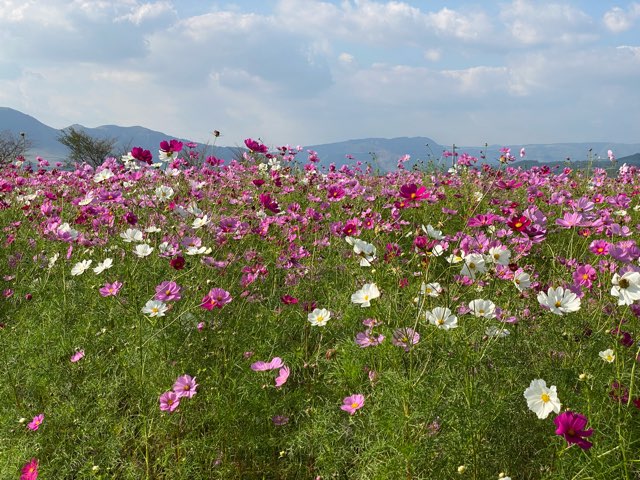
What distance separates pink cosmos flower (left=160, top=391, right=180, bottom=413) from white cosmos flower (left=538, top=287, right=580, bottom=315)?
4.52ft

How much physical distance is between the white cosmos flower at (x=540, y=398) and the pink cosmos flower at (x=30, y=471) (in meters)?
1.54

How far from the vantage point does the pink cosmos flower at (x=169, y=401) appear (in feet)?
5.75

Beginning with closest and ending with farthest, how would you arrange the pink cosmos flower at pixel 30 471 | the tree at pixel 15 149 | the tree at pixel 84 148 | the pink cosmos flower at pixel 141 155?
1. the pink cosmos flower at pixel 30 471
2. the pink cosmos flower at pixel 141 155
3. the tree at pixel 15 149
4. the tree at pixel 84 148

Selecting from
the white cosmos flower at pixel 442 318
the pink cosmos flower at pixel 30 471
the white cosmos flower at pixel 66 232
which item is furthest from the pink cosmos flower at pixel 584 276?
the white cosmos flower at pixel 66 232

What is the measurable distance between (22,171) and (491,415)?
779cm

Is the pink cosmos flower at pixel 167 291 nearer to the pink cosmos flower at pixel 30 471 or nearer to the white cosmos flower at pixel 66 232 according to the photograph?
the pink cosmos flower at pixel 30 471

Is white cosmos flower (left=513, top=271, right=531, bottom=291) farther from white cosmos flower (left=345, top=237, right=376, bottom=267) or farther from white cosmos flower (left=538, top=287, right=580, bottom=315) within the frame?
white cosmos flower (left=345, top=237, right=376, bottom=267)

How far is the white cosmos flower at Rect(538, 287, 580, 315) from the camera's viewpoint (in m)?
1.74

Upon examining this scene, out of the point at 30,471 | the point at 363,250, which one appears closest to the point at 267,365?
the point at 363,250

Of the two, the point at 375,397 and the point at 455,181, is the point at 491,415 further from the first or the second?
the point at 455,181

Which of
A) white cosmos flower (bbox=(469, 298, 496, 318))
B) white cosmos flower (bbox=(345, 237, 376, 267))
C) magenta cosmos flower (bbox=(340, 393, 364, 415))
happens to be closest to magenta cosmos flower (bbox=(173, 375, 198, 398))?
magenta cosmos flower (bbox=(340, 393, 364, 415))

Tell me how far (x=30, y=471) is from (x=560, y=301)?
6.38 feet

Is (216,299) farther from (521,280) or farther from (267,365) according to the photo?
(521,280)

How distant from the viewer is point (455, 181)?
6289 millimetres
